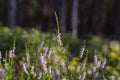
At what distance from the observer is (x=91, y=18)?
38500mm

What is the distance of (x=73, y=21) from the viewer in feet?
90.2

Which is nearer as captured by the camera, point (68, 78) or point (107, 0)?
point (68, 78)

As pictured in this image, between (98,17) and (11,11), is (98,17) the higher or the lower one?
the lower one

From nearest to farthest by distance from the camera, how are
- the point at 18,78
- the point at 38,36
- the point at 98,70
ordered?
the point at 98,70 → the point at 18,78 → the point at 38,36

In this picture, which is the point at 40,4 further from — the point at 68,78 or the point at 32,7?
the point at 68,78

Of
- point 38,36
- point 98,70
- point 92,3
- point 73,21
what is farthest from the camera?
point 92,3

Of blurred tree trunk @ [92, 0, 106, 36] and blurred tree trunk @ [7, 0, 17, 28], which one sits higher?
blurred tree trunk @ [7, 0, 17, 28]

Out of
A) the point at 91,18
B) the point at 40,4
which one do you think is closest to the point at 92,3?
the point at 91,18

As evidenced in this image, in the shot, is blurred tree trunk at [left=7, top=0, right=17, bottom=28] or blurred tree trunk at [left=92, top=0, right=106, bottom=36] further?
blurred tree trunk at [left=92, top=0, right=106, bottom=36]

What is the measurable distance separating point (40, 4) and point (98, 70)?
111ft

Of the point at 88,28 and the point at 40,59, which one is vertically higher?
the point at 40,59

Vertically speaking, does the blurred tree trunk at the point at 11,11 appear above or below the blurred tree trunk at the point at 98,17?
above

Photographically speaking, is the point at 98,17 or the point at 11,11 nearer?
the point at 11,11

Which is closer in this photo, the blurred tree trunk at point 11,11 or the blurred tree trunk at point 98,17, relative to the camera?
the blurred tree trunk at point 11,11
